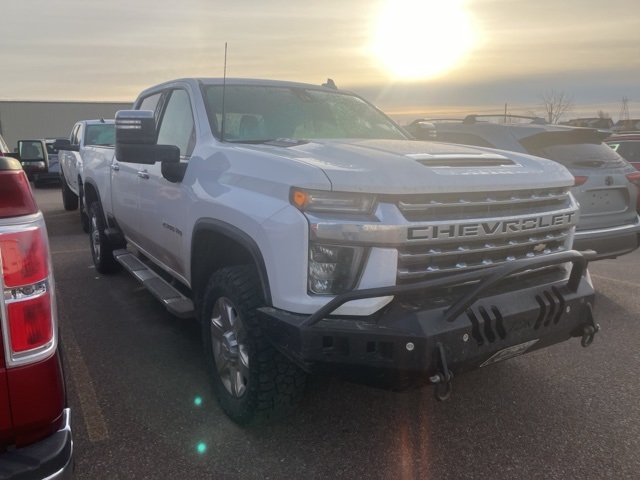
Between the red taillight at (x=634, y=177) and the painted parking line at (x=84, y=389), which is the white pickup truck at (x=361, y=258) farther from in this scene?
the red taillight at (x=634, y=177)

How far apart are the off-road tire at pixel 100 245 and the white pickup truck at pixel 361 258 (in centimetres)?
292

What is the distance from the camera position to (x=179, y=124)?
433 cm

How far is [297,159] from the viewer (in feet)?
9.39

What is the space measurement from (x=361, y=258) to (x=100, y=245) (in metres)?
4.81

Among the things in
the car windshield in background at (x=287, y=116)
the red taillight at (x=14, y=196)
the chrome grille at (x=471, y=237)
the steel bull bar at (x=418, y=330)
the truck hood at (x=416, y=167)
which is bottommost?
the steel bull bar at (x=418, y=330)

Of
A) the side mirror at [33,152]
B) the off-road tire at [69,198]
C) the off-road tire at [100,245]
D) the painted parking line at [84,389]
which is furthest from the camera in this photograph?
the off-road tire at [69,198]

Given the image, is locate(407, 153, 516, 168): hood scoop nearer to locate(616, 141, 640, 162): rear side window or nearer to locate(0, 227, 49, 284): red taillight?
locate(0, 227, 49, 284): red taillight

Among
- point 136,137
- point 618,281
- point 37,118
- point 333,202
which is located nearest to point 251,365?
point 333,202

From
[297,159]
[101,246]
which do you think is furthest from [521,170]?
[101,246]

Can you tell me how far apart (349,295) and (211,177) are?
4.61 ft

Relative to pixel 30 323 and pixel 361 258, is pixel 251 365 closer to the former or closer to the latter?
pixel 361 258

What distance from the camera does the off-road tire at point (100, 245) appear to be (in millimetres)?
6379

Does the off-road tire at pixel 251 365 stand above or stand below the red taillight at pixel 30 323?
below

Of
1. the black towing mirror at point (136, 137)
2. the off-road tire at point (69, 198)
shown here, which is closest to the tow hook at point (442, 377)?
the black towing mirror at point (136, 137)
